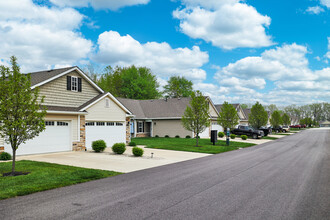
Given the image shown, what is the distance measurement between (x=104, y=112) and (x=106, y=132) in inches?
68.7

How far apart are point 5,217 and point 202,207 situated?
4.43 m

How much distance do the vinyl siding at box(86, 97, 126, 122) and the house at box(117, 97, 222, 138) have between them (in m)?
12.4

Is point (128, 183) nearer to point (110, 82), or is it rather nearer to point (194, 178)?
point (194, 178)

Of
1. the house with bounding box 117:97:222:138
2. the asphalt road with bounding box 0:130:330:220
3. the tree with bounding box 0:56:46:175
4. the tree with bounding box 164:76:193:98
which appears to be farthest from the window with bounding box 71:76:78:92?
the tree with bounding box 164:76:193:98

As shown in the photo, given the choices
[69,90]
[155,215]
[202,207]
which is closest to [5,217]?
[155,215]

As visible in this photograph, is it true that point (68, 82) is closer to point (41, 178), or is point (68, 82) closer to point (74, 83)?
point (74, 83)

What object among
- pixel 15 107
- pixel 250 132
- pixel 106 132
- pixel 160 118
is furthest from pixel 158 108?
pixel 15 107

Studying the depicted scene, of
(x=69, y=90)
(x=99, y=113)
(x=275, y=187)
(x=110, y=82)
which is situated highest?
(x=110, y=82)

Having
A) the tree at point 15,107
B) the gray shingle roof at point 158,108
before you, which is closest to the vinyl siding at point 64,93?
the tree at point 15,107

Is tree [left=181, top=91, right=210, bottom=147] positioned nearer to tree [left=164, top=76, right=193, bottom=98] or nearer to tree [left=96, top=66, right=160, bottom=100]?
tree [left=96, top=66, right=160, bottom=100]

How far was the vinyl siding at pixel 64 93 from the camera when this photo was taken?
1844 centimetres

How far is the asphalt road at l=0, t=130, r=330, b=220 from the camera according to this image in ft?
19.5

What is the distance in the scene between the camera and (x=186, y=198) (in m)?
7.16

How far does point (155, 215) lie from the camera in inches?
229
